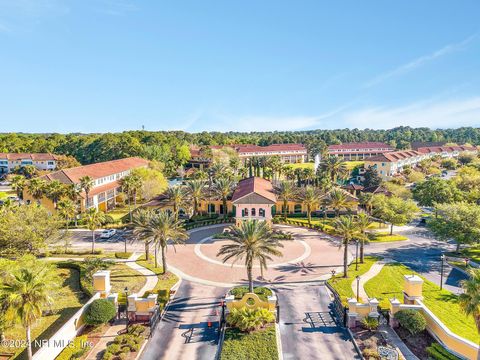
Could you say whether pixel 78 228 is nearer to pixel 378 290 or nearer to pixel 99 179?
pixel 99 179

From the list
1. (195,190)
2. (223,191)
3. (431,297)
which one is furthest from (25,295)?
(223,191)

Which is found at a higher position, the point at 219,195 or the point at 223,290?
the point at 219,195

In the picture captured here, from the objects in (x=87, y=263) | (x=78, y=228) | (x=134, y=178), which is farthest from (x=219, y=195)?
(x=87, y=263)

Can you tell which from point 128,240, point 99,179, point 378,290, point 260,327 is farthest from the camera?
point 99,179

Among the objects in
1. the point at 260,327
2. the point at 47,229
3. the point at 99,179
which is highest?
the point at 99,179

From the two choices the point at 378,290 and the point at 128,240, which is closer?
the point at 378,290

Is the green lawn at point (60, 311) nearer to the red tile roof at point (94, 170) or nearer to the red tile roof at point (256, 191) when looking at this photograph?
the red tile roof at point (256, 191)
